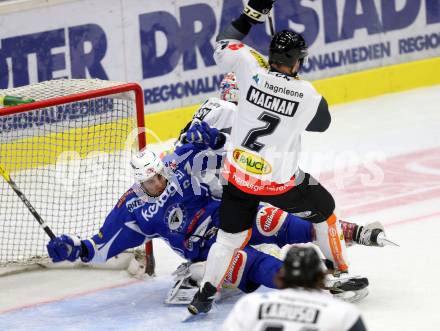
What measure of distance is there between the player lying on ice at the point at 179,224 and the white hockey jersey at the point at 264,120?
1.30ft

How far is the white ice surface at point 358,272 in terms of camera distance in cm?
520

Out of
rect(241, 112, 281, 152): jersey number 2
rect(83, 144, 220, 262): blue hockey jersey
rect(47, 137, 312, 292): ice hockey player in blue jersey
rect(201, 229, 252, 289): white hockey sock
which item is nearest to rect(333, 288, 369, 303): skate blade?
rect(47, 137, 312, 292): ice hockey player in blue jersey

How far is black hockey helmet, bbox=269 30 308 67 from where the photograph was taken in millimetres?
4891

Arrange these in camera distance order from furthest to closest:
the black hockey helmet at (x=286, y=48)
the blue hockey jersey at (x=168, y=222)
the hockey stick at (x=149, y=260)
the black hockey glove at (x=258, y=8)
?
the hockey stick at (x=149, y=260) → the blue hockey jersey at (x=168, y=222) → the black hockey glove at (x=258, y=8) → the black hockey helmet at (x=286, y=48)

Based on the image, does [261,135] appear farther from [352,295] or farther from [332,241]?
[352,295]

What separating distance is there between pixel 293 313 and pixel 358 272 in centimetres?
271

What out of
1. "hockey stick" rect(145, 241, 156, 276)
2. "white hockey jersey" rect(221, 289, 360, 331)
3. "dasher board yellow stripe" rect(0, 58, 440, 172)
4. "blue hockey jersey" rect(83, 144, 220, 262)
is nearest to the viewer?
"white hockey jersey" rect(221, 289, 360, 331)

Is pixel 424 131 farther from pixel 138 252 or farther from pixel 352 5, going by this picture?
pixel 138 252

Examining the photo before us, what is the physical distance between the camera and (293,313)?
10.2 feet

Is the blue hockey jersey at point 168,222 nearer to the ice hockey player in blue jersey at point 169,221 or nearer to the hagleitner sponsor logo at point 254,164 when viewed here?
the ice hockey player in blue jersey at point 169,221

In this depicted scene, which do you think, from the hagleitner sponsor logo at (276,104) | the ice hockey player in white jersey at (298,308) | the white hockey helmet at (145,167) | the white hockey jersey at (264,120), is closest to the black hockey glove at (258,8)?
the white hockey jersey at (264,120)

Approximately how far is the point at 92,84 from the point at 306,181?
143cm

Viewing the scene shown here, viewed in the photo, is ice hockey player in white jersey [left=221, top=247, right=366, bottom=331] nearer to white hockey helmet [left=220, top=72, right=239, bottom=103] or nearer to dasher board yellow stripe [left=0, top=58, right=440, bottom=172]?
white hockey helmet [left=220, top=72, right=239, bottom=103]

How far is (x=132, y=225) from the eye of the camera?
17.8ft
